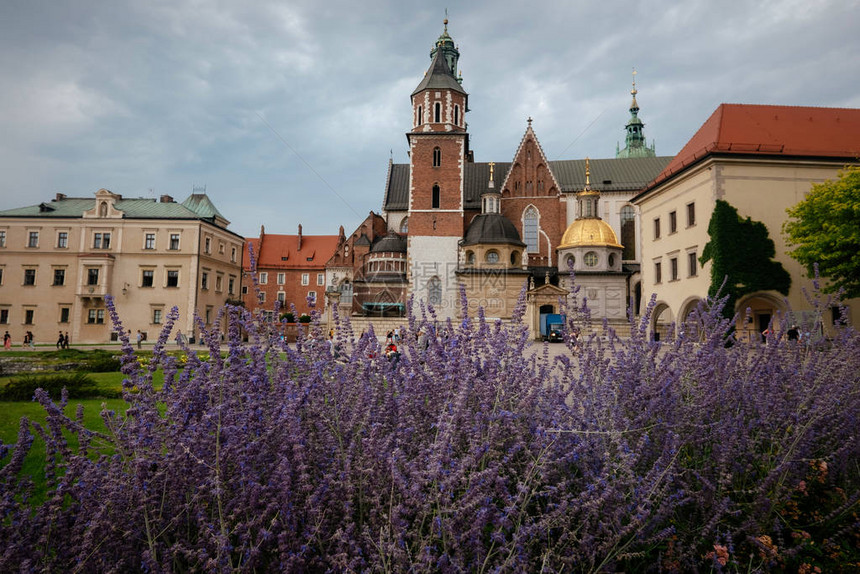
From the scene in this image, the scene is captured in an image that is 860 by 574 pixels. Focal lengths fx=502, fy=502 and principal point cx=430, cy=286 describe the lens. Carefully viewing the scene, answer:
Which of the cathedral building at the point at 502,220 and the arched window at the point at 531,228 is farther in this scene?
the arched window at the point at 531,228

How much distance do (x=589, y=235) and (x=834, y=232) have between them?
21995 mm

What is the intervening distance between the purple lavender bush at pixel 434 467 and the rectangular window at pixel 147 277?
138ft

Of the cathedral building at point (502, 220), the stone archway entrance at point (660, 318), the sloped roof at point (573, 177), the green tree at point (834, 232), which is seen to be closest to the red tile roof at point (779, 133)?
the green tree at point (834, 232)

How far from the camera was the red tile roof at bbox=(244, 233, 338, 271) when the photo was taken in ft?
209

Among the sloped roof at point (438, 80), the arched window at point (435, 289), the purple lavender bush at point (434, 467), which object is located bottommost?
the purple lavender bush at point (434, 467)

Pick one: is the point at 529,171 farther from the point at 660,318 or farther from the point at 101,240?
the point at 101,240

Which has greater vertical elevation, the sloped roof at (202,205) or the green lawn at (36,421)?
the sloped roof at (202,205)

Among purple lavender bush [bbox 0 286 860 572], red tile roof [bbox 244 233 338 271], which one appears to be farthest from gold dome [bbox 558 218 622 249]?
purple lavender bush [bbox 0 286 860 572]

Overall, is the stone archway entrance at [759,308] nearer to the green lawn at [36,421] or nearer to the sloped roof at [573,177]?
the green lawn at [36,421]

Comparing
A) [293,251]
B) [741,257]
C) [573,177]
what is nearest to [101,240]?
[293,251]

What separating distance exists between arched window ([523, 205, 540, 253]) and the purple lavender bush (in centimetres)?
4394

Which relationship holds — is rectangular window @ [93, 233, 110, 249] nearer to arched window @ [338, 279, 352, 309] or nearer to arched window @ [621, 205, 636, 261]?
arched window @ [338, 279, 352, 309]

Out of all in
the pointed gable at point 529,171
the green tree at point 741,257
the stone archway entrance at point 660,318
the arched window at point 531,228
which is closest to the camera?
the green tree at point 741,257

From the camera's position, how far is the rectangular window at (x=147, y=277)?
40.5 metres
